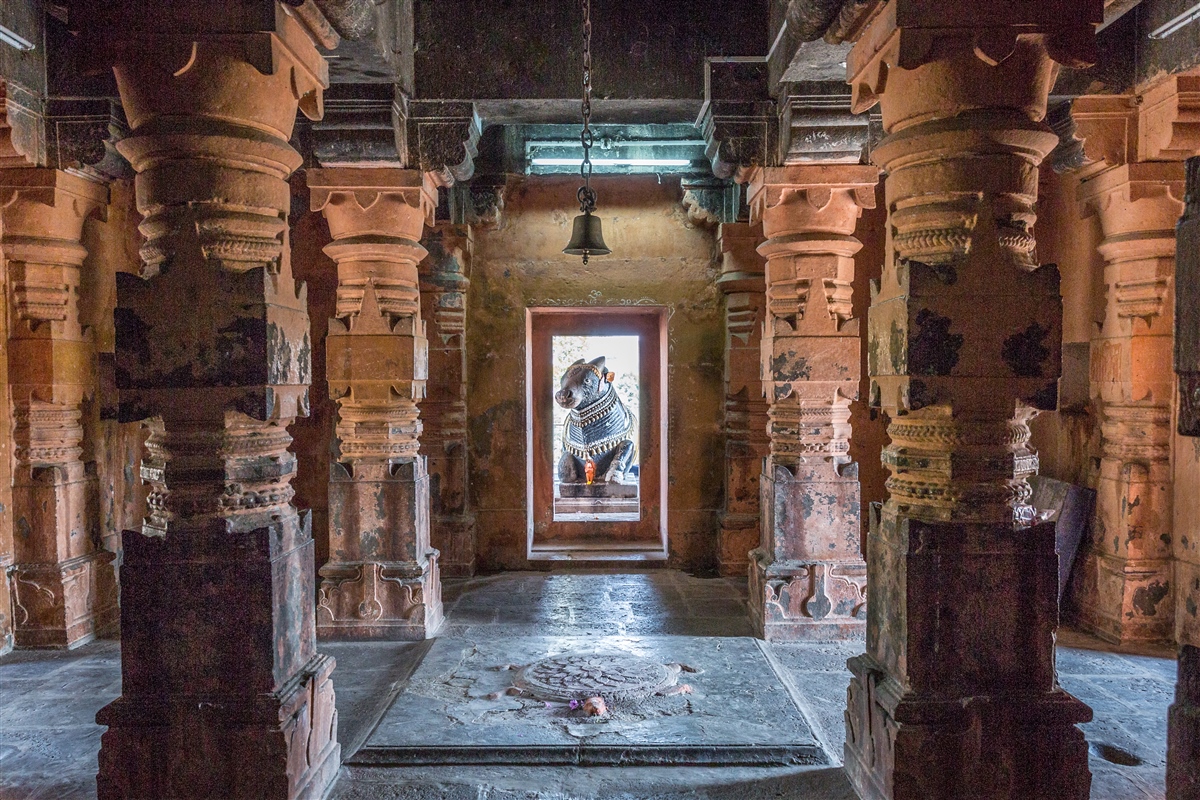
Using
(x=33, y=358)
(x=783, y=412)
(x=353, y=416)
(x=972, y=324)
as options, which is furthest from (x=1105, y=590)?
(x=33, y=358)

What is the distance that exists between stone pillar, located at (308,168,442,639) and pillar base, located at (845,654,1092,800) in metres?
3.65

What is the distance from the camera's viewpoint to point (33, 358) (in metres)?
5.54

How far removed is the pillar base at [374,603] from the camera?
5.48 meters

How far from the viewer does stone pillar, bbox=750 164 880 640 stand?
5324 mm

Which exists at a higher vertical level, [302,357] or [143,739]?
[302,357]

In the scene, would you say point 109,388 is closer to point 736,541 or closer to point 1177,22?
point 736,541

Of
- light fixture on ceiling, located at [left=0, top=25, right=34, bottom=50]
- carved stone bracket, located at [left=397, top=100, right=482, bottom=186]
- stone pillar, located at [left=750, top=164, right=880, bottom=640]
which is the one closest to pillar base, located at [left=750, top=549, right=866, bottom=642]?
stone pillar, located at [left=750, top=164, right=880, bottom=640]

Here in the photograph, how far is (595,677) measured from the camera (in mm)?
4586

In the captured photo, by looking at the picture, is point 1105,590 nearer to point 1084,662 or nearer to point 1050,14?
point 1084,662

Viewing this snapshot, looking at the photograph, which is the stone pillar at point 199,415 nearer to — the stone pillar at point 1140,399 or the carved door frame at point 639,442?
the carved door frame at point 639,442

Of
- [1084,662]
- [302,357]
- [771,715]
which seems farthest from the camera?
[1084,662]

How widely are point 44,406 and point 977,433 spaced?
6.10 m

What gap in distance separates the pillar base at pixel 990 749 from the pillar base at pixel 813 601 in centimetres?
255

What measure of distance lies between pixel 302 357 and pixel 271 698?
134cm
